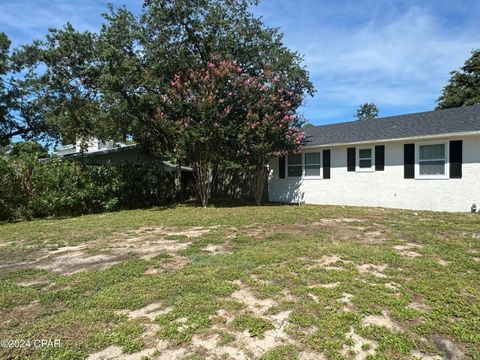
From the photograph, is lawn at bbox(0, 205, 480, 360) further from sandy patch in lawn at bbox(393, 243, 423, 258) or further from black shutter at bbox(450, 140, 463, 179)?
black shutter at bbox(450, 140, 463, 179)

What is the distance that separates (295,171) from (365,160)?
10.8 feet

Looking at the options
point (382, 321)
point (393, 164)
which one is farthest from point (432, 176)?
point (382, 321)

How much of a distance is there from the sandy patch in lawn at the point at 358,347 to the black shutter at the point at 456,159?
375 inches

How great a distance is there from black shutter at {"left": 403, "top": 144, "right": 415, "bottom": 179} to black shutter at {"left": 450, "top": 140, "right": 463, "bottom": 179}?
1.14 meters

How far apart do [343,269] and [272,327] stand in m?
1.86

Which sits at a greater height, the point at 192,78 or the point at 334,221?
the point at 192,78

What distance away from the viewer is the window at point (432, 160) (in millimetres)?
10438

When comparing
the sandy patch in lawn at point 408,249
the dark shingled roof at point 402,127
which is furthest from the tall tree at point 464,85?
the sandy patch in lawn at point 408,249

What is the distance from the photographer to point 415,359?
2467 millimetres

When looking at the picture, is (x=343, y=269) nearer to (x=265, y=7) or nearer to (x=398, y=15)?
(x=398, y=15)

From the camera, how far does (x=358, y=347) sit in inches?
103

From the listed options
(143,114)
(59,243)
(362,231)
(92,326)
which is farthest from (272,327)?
(143,114)

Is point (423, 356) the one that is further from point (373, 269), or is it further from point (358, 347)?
→ point (373, 269)

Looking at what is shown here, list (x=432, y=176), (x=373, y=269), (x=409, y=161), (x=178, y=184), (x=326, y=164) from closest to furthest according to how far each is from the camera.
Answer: (x=373, y=269)
(x=432, y=176)
(x=409, y=161)
(x=326, y=164)
(x=178, y=184)
